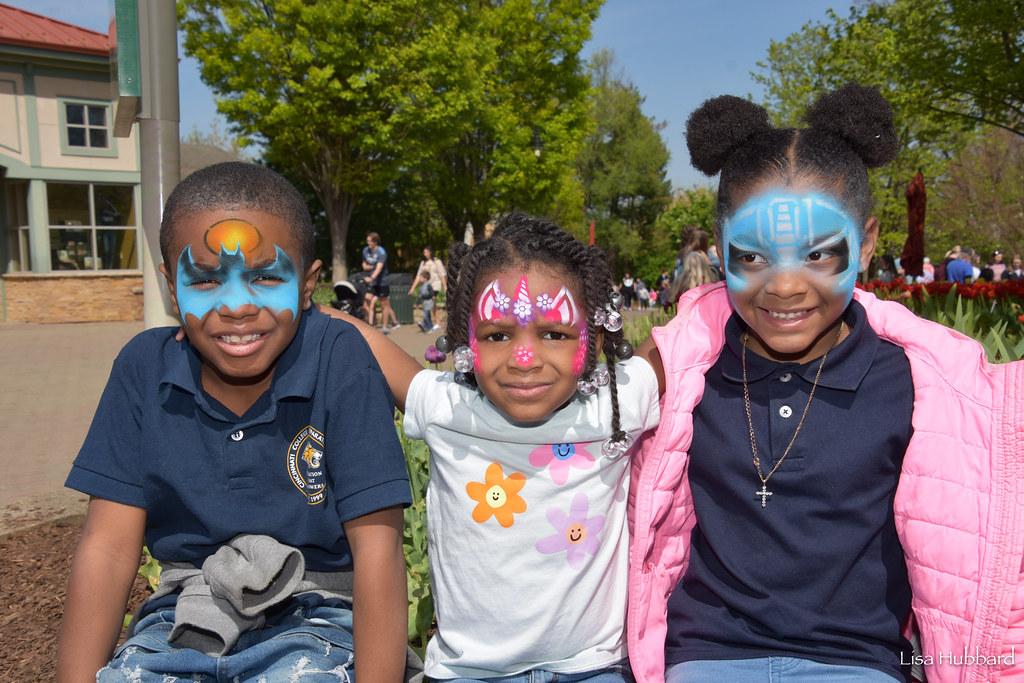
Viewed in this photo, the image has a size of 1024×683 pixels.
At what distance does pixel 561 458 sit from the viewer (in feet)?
6.49

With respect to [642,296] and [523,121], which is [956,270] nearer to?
[523,121]

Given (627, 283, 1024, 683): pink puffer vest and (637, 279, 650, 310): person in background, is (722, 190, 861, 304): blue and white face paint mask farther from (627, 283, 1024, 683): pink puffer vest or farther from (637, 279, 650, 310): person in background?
(637, 279, 650, 310): person in background

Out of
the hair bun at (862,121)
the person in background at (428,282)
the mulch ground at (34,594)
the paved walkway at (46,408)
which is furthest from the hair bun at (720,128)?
the person in background at (428,282)

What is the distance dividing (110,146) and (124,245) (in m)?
2.28

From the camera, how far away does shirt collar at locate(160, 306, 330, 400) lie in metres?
1.91

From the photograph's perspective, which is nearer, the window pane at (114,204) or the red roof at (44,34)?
the red roof at (44,34)

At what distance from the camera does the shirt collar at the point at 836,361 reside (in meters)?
2.02

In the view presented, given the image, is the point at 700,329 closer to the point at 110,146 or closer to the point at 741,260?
the point at 741,260

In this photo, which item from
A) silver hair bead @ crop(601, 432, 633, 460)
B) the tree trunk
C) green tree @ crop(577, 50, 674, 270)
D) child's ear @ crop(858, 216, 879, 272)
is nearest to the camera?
silver hair bead @ crop(601, 432, 633, 460)

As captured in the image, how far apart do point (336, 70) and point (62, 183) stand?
21.6 feet

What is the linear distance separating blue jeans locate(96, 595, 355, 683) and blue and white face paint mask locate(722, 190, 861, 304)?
1.30 m

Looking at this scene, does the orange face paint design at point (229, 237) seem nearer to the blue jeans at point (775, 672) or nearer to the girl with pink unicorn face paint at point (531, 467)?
the girl with pink unicorn face paint at point (531, 467)

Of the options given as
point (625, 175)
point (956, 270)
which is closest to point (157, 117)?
point (956, 270)

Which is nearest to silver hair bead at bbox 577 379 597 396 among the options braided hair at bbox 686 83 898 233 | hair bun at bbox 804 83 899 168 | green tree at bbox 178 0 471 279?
braided hair at bbox 686 83 898 233
